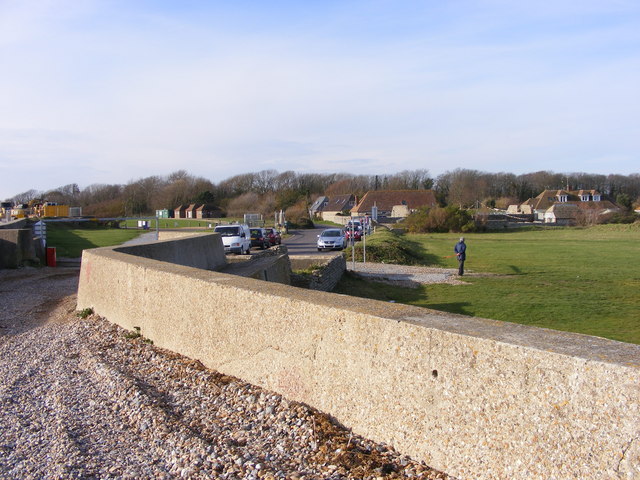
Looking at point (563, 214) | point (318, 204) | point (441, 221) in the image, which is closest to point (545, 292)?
point (441, 221)

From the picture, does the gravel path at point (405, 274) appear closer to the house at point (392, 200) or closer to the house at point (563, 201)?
the house at point (392, 200)

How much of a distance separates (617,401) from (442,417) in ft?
3.84

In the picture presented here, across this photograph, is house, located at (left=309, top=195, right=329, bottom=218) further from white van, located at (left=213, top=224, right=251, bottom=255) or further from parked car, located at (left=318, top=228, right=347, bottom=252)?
white van, located at (left=213, top=224, right=251, bottom=255)

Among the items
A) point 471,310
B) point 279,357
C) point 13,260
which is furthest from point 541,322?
point 13,260

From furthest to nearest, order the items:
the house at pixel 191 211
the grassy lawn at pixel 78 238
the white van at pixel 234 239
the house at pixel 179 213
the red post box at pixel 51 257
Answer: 1. the house at pixel 179 213
2. the house at pixel 191 211
3. the grassy lawn at pixel 78 238
4. the white van at pixel 234 239
5. the red post box at pixel 51 257

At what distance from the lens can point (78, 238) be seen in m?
44.2

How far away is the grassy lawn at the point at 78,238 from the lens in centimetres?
3228

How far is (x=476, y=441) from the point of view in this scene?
3.60m

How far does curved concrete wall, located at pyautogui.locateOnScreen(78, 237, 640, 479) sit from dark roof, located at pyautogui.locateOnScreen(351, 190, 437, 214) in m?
99.5

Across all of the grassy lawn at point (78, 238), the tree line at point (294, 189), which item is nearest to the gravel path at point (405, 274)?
the grassy lawn at point (78, 238)

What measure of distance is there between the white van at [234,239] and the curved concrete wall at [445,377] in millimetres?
23079

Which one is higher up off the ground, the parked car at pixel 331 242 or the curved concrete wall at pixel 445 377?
the curved concrete wall at pixel 445 377

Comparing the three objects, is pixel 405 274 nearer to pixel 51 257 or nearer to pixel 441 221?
pixel 51 257

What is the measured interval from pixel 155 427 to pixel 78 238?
1668 inches
